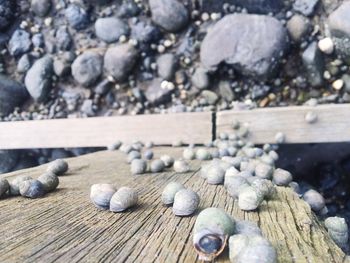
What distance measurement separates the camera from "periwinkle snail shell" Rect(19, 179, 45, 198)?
951 millimetres

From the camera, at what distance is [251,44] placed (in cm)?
245

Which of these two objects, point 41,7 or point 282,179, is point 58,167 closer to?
point 282,179

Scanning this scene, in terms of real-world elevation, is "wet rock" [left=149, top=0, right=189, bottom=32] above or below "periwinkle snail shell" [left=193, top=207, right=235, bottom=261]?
above

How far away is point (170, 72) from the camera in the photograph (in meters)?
2.86

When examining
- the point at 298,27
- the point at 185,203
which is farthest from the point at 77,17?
the point at 185,203

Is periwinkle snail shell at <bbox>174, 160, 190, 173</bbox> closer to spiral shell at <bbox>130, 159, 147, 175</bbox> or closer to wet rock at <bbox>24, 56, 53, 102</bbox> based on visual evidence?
spiral shell at <bbox>130, 159, 147, 175</bbox>

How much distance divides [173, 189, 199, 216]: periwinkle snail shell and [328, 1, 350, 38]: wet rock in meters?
1.99

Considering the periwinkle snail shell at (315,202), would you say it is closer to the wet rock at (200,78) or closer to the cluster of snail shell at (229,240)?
the cluster of snail shell at (229,240)

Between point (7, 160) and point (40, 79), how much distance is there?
2.47ft

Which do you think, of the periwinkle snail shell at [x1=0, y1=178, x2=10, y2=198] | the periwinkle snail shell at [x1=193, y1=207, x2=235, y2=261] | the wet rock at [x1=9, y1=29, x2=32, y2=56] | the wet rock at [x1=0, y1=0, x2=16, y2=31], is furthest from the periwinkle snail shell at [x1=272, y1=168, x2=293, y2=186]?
the wet rock at [x1=0, y1=0, x2=16, y2=31]

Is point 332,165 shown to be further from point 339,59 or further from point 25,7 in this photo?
point 25,7

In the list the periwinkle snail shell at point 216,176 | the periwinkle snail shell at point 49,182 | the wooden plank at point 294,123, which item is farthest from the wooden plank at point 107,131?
the periwinkle snail shell at point 49,182

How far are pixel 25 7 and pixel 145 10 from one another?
4.12ft

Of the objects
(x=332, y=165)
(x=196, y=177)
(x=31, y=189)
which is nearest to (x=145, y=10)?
(x=332, y=165)
